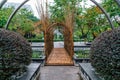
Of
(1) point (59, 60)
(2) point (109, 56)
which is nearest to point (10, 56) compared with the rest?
(2) point (109, 56)

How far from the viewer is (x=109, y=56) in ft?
16.2

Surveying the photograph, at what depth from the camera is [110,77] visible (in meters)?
4.90

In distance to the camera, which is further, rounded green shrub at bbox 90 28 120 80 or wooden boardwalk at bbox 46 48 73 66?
wooden boardwalk at bbox 46 48 73 66

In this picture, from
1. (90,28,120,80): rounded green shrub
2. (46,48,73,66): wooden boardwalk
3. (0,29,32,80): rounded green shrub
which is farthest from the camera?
(46,48,73,66): wooden boardwalk

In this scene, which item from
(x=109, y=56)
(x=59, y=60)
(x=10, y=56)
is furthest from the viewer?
(x=59, y=60)

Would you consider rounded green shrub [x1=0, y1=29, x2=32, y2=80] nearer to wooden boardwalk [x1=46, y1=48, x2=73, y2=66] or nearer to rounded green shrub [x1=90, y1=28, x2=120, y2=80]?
rounded green shrub [x1=90, y1=28, x2=120, y2=80]

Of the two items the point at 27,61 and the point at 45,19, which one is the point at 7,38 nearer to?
the point at 27,61

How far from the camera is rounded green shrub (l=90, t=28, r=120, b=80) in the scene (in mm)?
4736

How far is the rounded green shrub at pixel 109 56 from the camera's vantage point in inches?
186

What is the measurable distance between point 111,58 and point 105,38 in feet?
2.92

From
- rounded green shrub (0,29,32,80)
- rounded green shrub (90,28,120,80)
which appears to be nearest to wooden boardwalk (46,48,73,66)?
rounded green shrub (0,29,32,80)

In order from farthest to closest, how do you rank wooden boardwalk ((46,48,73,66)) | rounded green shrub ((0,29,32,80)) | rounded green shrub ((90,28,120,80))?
1. wooden boardwalk ((46,48,73,66))
2. rounded green shrub ((0,29,32,80))
3. rounded green shrub ((90,28,120,80))

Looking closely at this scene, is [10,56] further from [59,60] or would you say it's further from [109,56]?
[59,60]

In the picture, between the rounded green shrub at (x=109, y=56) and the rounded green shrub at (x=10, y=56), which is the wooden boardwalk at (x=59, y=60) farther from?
the rounded green shrub at (x=109, y=56)
